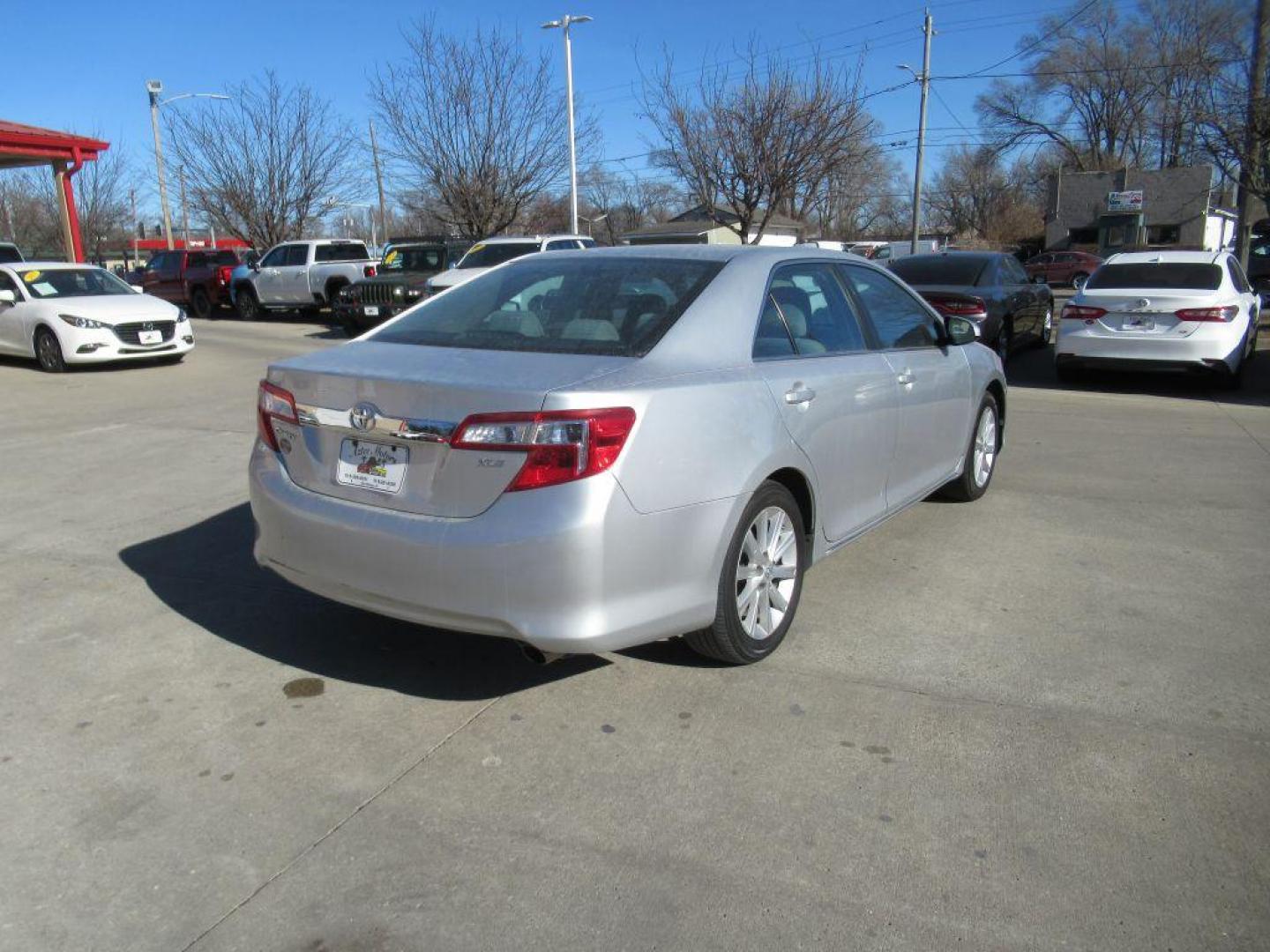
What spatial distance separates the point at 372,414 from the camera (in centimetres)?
338

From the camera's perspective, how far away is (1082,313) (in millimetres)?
11203

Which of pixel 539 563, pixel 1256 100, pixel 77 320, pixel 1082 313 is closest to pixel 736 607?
pixel 539 563

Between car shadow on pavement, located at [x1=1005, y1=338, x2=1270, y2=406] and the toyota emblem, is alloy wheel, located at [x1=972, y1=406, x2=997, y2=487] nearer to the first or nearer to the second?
the toyota emblem

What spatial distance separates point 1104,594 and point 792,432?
193 centimetres

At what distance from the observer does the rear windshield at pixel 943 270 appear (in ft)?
42.4

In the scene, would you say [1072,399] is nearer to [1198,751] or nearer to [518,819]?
[1198,751]

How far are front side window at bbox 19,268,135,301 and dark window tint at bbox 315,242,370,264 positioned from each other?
8121 mm

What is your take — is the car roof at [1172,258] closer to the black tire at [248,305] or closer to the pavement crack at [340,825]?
the pavement crack at [340,825]

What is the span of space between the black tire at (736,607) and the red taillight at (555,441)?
0.69 m

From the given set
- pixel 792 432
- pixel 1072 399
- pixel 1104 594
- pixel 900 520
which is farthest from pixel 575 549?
pixel 1072 399

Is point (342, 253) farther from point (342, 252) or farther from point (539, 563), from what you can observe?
point (539, 563)

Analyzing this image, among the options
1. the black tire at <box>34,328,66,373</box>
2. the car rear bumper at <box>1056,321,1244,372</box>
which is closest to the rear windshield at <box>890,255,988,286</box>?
the car rear bumper at <box>1056,321,1244,372</box>

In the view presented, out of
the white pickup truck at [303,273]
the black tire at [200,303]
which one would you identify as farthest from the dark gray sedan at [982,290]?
the black tire at [200,303]

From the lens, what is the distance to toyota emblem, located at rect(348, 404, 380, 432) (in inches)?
133
